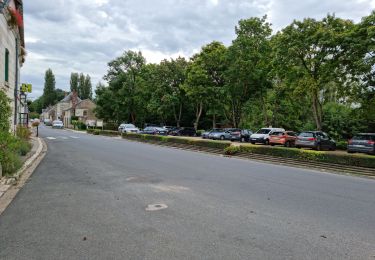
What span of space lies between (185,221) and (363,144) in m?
19.0

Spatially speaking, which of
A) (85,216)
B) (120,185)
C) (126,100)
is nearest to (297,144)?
(120,185)

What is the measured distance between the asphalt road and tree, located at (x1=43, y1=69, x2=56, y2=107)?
13053 cm

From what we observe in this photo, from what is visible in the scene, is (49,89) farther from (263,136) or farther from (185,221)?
(185,221)

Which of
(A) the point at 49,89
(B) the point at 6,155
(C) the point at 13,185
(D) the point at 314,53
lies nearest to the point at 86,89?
(A) the point at 49,89

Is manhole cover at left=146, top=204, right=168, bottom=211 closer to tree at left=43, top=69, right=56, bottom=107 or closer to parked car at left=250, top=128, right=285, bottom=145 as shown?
parked car at left=250, top=128, right=285, bottom=145

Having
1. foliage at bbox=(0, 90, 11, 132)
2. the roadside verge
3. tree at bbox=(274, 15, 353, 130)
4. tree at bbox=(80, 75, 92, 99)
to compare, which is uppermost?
tree at bbox=(80, 75, 92, 99)

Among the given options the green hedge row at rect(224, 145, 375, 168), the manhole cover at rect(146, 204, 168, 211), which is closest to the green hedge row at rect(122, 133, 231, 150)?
the green hedge row at rect(224, 145, 375, 168)

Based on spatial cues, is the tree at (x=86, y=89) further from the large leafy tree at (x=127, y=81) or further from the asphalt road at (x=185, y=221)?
the asphalt road at (x=185, y=221)

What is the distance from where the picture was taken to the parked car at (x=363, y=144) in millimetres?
20234

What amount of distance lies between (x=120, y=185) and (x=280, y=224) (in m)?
4.72

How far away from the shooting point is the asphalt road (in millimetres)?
4254

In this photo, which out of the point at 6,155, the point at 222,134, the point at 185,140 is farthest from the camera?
the point at 222,134

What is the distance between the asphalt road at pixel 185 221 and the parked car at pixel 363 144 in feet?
40.5

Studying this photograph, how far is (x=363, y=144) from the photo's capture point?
814 inches
